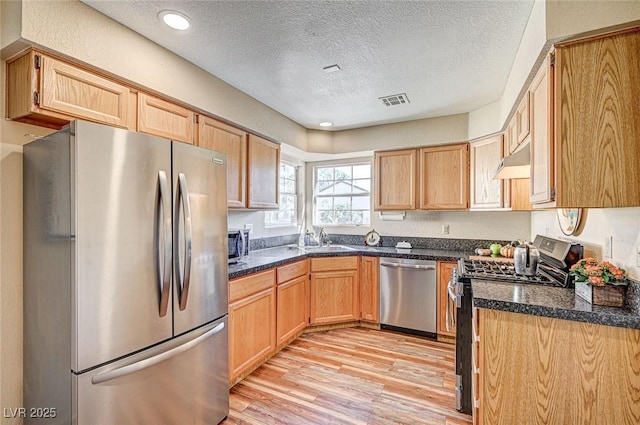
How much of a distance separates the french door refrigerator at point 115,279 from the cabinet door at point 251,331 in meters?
0.44

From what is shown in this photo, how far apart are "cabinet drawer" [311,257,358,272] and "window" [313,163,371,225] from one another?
0.90 meters

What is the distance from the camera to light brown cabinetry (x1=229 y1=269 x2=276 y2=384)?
233 centimetres

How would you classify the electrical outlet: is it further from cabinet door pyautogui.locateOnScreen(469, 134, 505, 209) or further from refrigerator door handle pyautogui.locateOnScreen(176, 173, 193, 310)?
refrigerator door handle pyautogui.locateOnScreen(176, 173, 193, 310)

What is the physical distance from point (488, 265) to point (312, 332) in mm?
2021

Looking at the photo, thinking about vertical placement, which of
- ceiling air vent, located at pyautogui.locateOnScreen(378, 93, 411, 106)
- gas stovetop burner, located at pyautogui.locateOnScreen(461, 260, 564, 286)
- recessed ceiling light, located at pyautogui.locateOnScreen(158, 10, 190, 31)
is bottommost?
gas stovetop burner, located at pyautogui.locateOnScreen(461, 260, 564, 286)

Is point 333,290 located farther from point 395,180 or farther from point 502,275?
point 502,275

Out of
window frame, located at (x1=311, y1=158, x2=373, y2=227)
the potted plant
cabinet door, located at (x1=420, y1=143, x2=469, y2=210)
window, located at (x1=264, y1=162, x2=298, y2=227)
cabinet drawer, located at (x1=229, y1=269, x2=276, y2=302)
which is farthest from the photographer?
window frame, located at (x1=311, y1=158, x2=373, y2=227)

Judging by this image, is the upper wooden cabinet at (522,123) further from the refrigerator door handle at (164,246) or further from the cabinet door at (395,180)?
the refrigerator door handle at (164,246)

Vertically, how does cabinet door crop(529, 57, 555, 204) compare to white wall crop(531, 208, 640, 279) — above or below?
above

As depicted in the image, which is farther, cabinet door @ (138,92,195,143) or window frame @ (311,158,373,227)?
window frame @ (311,158,373,227)

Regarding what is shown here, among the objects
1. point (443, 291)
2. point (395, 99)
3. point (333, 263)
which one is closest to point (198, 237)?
point (333, 263)

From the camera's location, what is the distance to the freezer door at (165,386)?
4.48ft

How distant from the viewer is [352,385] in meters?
2.43

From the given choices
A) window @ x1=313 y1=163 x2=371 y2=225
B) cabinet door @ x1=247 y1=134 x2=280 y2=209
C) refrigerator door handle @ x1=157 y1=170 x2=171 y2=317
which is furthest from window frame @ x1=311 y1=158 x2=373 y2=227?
refrigerator door handle @ x1=157 y1=170 x2=171 y2=317
